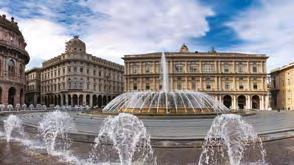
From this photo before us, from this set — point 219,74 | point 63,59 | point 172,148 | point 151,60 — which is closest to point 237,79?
point 219,74

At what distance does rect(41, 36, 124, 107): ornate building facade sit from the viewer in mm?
68562

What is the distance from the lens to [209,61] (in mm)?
62250

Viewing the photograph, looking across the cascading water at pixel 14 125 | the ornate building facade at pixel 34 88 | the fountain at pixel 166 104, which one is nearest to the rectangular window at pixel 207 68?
the fountain at pixel 166 104

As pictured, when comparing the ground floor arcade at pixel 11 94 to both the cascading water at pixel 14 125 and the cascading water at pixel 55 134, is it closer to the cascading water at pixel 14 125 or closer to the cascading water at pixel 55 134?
the cascading water at pixel 14 125

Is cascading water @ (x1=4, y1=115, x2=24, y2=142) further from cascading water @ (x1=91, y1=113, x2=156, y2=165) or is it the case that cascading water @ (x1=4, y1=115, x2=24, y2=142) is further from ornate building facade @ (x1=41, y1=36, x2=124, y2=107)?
ornate building facade @ (x1=41, y1=36, x2=124, y2=107)

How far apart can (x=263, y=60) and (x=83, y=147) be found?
192 ft

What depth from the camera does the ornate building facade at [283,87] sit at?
60.5 m

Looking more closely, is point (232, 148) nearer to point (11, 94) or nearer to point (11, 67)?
point (11, 67)

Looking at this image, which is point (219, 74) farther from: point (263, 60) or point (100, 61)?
point (100, 61)

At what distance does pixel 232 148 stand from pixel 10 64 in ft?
128

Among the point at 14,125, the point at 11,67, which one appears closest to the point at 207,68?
the point at 11,67

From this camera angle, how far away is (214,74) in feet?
203

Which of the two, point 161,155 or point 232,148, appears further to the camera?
point 232,148

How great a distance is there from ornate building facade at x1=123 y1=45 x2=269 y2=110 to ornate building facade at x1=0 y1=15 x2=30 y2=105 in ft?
78.4
